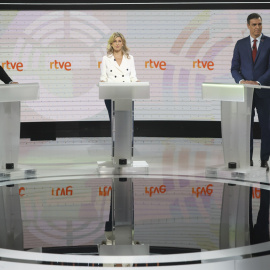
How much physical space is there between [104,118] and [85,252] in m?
6.46

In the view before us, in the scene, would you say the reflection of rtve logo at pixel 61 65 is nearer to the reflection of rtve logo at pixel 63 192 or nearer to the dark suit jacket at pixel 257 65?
the dark suit jacket at pixel 257 65

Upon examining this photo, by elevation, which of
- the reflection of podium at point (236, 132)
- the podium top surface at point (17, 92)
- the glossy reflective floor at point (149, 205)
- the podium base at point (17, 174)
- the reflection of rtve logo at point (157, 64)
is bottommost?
the glossy reflective floor at point (149, 205)

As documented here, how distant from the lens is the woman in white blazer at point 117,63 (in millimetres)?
7148

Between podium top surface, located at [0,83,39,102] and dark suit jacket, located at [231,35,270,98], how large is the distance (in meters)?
2.20

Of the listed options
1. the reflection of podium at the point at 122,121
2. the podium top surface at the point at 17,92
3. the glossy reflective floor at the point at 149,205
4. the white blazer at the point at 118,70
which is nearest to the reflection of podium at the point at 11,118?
the podium top surface at the point at 17,92

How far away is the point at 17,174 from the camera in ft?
21.5

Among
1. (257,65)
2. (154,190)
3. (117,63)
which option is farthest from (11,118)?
(257,65)

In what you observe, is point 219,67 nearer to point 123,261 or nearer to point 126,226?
point 126,226

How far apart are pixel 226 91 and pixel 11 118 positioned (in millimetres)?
2188

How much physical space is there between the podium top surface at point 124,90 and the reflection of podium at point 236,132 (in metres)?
0.61

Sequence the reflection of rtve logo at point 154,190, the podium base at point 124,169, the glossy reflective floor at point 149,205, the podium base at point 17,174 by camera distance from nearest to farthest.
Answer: the glossy reflective floor at point 149,205 < the reflection of rtve logo at point 154,190 < the podium base at point 17,174 < the podium base at point 124,169

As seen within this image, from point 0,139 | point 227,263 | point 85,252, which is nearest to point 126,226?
point 85,252

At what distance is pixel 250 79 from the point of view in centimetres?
691

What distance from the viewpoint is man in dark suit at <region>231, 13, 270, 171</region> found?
6.86 metres
